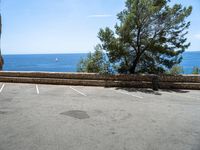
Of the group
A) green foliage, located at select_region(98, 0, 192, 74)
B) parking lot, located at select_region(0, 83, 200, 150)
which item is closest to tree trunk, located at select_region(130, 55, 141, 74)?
green foliage, located at select_region(98, 0, 192, 74)

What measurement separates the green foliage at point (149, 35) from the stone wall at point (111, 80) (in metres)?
2.17

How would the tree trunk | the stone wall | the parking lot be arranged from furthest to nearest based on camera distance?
the tree trunk, the stone wall, the parking lot

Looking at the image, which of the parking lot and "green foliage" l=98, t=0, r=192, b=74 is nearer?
the parking lot

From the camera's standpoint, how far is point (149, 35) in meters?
17.4

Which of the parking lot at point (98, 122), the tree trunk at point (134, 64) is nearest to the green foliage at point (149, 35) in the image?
the tree trunk at point (134, 64)

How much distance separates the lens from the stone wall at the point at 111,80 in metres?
15.7

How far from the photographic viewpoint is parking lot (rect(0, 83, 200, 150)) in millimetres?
5887

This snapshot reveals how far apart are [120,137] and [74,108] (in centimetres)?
372

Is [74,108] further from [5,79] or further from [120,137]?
[5,79]

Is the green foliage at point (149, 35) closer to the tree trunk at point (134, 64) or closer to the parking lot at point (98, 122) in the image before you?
the tree trunk at point (134, 64)

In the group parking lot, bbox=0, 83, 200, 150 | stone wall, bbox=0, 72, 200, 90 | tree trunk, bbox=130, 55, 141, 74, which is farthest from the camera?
tree trunk, bbox=130, 55, 141, 74

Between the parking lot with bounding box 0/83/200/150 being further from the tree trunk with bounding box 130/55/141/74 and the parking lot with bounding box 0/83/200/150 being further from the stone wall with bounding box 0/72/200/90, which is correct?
the tree trunk with bounding box 130/55/141/74

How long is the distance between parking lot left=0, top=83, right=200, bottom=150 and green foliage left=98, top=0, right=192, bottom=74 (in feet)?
19.9

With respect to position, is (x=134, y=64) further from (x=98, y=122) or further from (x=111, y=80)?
(x=98, y=122)
